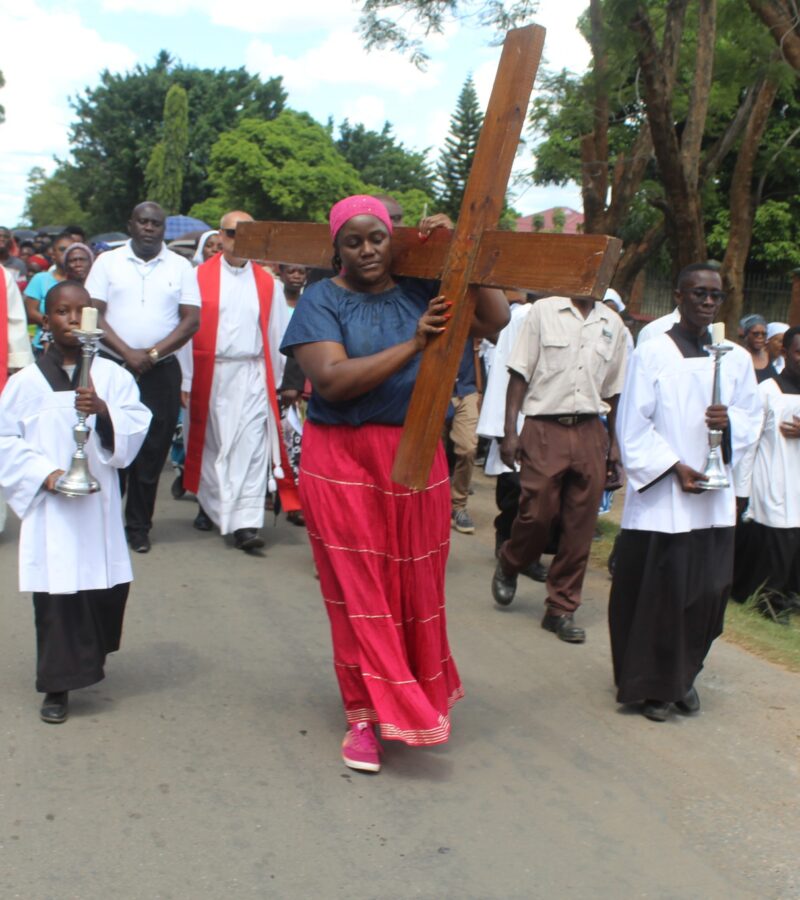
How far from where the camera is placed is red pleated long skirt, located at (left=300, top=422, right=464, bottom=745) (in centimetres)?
455

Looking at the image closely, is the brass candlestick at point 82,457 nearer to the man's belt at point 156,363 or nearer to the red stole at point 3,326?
the man's belt at point 156,363

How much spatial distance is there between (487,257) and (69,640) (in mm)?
2356

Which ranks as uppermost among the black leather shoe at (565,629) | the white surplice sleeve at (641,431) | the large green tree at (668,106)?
the large green tree at (668,106)

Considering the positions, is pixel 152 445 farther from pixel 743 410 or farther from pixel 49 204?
pixel 49 204

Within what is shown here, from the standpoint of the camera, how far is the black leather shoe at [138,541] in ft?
26.8

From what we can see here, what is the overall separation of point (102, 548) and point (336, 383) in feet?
4.60

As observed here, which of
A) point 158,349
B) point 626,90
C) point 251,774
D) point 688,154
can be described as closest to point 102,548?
point 251,774

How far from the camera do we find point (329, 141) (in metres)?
52.2

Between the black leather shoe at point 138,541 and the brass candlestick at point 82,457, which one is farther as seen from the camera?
the black leather shoe at point 138,541

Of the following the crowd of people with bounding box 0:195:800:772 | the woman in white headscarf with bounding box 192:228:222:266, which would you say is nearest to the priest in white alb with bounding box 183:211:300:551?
the crowd of people with bounding box 0:195:800:772

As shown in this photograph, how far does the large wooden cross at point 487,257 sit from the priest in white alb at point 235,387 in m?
4.49

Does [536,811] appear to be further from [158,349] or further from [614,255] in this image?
[158,349]

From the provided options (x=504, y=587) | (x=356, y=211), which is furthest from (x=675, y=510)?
(x=504, y=587)

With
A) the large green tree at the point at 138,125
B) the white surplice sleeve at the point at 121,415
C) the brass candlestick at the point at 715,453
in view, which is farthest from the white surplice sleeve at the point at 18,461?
the large green tree at the point at 138,125
